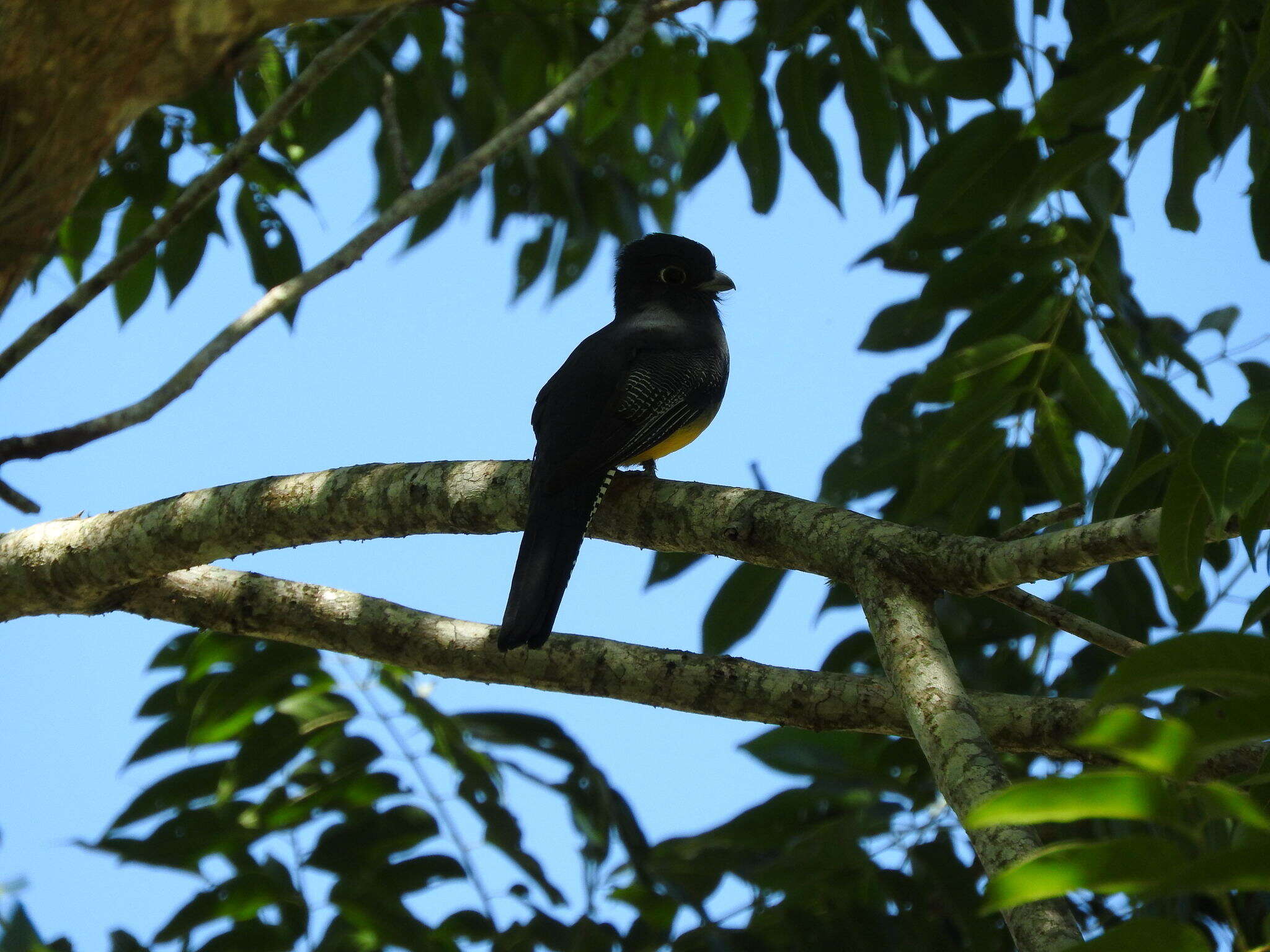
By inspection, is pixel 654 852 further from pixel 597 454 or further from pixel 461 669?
pixel 597 454

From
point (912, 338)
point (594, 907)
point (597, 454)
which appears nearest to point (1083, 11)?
point (912, 338)

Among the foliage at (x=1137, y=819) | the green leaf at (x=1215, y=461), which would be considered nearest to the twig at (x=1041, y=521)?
the green leaf at (x=1215, y=461)

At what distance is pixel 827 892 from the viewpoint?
3467 millimetres

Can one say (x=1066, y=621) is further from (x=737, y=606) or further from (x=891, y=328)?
(x=891, y=328)

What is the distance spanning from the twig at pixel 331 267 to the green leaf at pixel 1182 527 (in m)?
1.88

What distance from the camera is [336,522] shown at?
3490mm

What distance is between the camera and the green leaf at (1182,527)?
215cm

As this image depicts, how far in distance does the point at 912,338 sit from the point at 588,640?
170 centimetres

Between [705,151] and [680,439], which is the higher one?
[705,151]

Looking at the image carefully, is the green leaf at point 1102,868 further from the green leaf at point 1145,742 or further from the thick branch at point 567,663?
the thick branch at point 567,663

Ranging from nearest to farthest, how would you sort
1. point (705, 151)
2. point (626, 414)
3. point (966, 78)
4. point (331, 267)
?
point (331, 267)
point (966, 78)
point (626, 414)
point (705, 151)

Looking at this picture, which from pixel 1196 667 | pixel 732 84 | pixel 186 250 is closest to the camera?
pixel 1196 667

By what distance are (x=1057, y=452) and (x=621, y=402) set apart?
4.73 feet

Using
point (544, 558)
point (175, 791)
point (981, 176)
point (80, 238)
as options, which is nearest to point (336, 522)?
point (544, 558)
